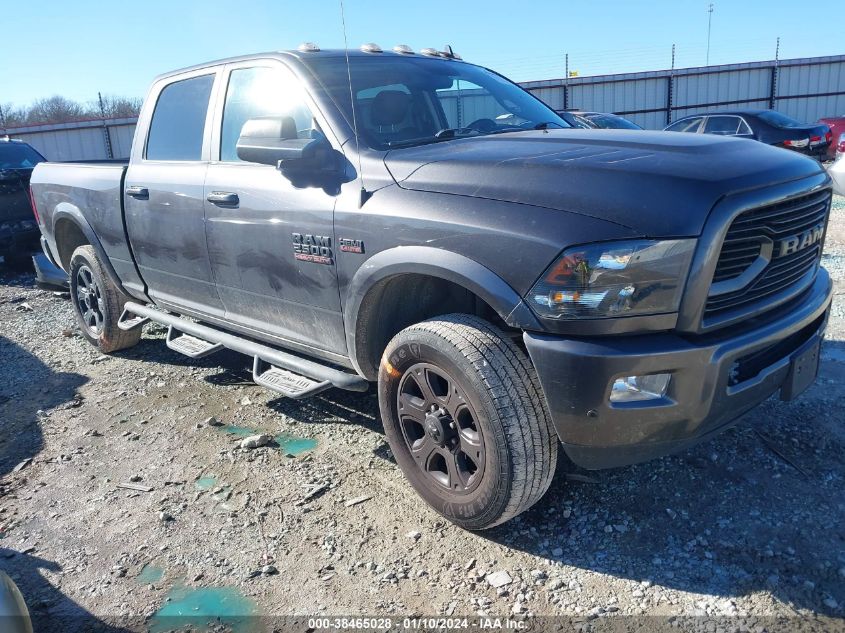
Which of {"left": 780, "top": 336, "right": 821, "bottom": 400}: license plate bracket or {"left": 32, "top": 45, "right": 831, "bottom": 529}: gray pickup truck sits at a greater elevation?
{"left": 32, "top": 45, "right": 831, "bottom": 529}: gray pickup truck

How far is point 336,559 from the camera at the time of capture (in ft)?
9.01

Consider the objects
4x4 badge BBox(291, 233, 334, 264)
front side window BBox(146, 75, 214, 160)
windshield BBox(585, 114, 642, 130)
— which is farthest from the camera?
windshield BBox(585, 114, 642, 130)

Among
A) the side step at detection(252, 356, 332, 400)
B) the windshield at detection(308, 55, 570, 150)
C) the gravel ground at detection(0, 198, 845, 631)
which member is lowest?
the gravel ground at detection(0, 198, 845, 631)

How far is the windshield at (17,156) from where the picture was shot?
880 cm

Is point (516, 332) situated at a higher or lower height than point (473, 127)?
lower

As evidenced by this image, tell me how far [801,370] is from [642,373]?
891mm

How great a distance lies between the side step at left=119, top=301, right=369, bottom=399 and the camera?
329 cm

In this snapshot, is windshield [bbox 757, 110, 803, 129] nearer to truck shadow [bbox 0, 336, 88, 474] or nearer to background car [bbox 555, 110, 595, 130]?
background car [bbox 555, 110, 595, 130]

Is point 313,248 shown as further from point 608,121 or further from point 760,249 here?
point 608,121

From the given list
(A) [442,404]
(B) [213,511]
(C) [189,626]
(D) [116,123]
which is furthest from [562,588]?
(D) [116,123]

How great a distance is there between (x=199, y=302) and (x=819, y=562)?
342cm

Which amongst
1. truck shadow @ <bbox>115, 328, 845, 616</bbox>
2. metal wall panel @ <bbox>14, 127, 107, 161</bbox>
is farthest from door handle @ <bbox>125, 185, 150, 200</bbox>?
metal wall panel @ <bbox>14, 127, 107, 161</bbox>

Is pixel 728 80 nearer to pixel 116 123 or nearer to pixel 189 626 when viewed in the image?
pixel 116 123

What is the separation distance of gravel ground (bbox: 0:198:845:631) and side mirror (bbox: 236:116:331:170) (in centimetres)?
152
